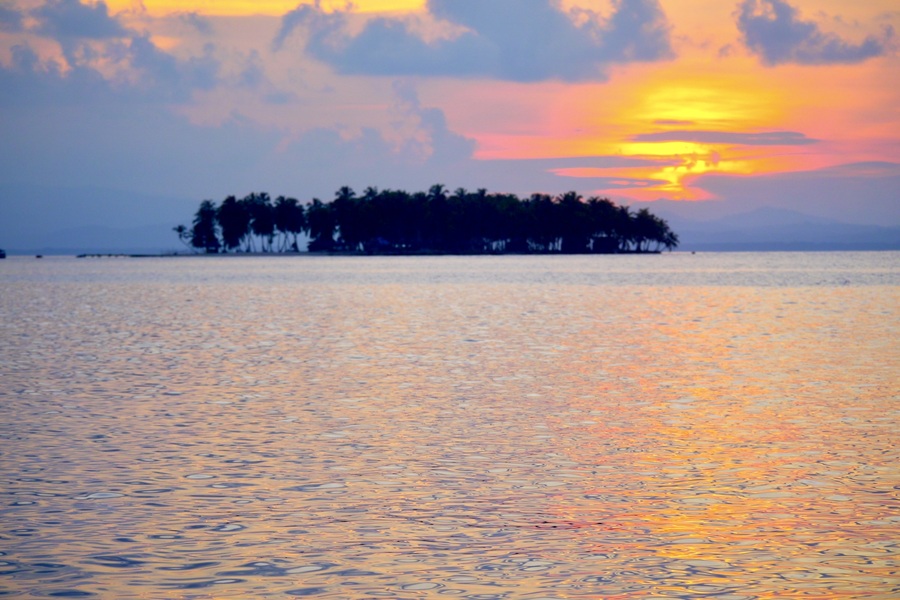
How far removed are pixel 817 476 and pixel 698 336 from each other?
28171 millimetres

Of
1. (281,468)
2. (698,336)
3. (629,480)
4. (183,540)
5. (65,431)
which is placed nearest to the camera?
(183,540)

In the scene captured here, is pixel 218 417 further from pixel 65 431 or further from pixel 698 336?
pixel 698 336

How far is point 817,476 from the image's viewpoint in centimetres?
1579

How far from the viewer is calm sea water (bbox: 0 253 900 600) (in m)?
11.1

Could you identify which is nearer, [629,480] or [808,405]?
[629,480]

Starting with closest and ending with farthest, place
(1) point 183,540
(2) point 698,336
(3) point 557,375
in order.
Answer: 1. (1) point 183,540
2. (3) point 557,375
3. (2) point 698,336

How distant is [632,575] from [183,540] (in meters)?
5.21

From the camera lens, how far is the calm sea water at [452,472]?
11.1m

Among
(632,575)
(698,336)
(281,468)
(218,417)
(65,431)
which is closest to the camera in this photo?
(632,575)

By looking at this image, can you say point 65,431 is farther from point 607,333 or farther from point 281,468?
point 607,333

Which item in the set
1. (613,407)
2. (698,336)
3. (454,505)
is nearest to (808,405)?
(613,407)

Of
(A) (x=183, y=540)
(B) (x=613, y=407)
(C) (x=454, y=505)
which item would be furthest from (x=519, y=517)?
(B) (x=613, y=407)

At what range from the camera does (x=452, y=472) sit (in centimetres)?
1622

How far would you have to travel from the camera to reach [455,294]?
89625mm
